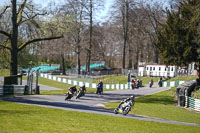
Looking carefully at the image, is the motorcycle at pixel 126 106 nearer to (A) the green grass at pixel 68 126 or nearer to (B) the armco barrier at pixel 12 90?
(A) the green grass at pixel 68 126

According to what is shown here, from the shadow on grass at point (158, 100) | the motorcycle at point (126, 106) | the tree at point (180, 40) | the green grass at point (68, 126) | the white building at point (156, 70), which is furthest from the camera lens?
the white building at point (156, 70)

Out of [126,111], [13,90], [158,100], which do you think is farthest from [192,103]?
[13,90]

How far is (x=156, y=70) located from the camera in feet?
168

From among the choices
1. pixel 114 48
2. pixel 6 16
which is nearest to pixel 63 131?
pixel 6 16

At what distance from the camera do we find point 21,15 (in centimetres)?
2830

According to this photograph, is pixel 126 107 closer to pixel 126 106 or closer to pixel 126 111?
pixel 126 106

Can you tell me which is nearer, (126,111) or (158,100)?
(126,111)

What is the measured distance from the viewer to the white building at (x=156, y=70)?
49.0 metres

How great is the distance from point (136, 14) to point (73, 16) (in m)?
29.2

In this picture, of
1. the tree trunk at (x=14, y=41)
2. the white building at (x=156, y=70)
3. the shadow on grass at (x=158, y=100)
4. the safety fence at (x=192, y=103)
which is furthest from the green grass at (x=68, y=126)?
the white building at (x=156, y=70)

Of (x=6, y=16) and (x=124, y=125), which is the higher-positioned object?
(x=6, y=16)

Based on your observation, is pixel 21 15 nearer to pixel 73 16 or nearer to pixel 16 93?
pixel 73 16

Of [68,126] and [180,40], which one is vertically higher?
[180,40]

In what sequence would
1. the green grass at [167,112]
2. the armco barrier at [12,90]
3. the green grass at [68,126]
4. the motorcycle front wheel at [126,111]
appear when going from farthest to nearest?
1. the armco barrier at [12,90]
2. the green grass at [167,112]
3. the motorcycle front wheel at [126,111]
4. the green grass at [68,126]
